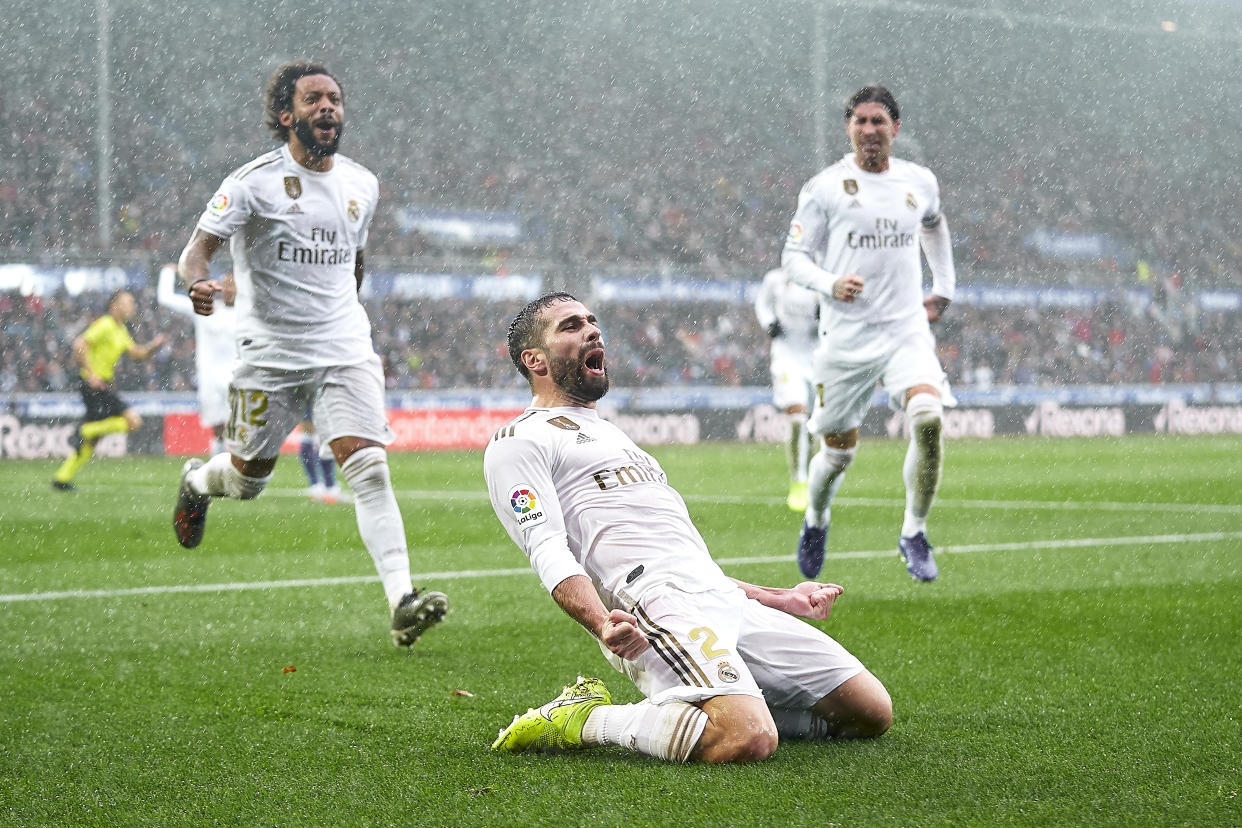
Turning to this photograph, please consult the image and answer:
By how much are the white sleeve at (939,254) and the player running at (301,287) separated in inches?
109

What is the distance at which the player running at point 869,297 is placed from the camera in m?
6.31

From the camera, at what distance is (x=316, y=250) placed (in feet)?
17.6

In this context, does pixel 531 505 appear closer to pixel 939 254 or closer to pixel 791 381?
pixel 939 254

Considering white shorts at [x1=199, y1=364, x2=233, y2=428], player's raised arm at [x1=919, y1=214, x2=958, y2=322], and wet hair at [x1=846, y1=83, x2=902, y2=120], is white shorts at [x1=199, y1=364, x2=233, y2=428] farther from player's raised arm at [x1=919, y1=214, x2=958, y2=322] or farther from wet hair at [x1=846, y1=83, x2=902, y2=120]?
wet hair at [x1=846, y1=83, x2=902, y2=120]

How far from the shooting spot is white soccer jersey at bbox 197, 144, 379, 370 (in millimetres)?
5281

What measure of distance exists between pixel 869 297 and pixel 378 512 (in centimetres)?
270

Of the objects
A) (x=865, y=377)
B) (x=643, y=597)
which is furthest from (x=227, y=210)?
(x=865, y=377)

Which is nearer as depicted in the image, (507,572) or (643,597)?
(643,597)

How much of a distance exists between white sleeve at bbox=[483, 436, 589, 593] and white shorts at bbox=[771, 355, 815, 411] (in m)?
7.99

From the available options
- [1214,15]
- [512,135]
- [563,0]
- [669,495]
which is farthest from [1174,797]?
[1214,15]

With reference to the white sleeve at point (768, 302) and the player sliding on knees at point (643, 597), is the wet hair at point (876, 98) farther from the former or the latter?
the white sleeve at point (768, 302)

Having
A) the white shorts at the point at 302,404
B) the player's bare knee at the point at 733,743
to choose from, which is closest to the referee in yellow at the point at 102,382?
the white shorts at the point at 302,404

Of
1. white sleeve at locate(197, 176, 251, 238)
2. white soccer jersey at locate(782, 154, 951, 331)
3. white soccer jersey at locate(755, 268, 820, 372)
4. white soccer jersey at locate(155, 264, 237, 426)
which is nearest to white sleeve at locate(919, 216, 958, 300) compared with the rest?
white soccer jersey at locate(782, 154, 951, 331)

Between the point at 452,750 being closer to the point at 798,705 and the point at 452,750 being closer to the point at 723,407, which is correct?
the point at 798,705
